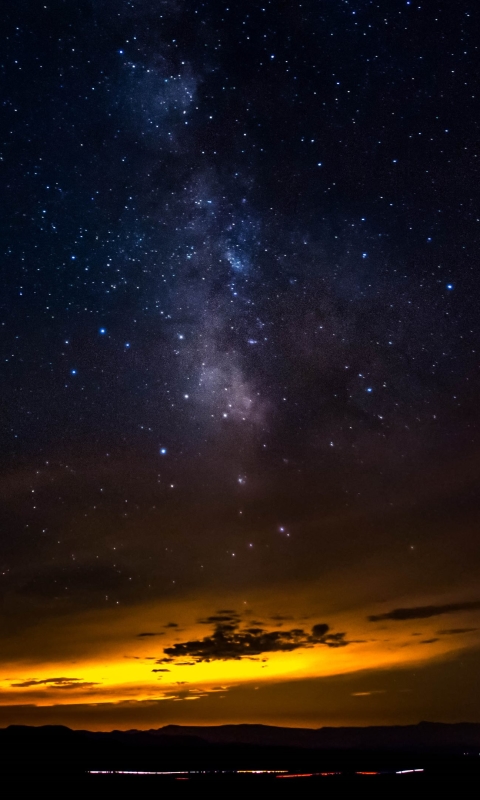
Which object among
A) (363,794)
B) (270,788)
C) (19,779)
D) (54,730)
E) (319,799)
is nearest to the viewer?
(319,799)

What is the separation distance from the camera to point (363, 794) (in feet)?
66.4

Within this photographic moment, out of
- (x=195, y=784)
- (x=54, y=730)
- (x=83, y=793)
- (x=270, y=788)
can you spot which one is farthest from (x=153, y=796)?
(x=54, y=730)

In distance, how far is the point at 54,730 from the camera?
120 metres

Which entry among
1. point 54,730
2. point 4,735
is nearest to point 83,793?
point 4,735

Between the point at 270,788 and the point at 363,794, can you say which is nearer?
the point at 363,794

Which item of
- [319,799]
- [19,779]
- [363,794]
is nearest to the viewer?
[319,799]

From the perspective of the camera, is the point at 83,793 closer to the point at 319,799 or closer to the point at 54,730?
the point at 319,799

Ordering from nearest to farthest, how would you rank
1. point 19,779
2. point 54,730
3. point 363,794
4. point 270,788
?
point 363,794, point 270,788, point 19,779, point 54,730

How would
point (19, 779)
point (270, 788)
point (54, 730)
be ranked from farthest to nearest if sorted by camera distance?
1. point (54, 730)
2. point (19, 779)
3. point (270, 788)

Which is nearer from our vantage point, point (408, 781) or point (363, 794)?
point (363, 794)

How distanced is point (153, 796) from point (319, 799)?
15.7ft

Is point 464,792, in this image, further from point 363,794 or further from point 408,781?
point 408,781

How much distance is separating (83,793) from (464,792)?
37.2ft

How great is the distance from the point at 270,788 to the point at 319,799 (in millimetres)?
3944
